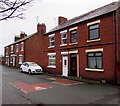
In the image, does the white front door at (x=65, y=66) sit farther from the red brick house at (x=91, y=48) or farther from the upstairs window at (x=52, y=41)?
the upstairs window at (x=52, y=41)

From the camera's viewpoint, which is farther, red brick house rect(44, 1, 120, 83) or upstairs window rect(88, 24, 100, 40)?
upstairs window rect(88, 24, 100, 40)

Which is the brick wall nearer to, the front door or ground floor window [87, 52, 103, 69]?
ground floor window [87, 52, 103, 69]

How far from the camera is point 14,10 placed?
15.9 ft

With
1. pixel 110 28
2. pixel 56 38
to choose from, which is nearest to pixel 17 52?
pixel 56 38

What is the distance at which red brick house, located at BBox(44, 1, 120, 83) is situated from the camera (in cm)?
1146

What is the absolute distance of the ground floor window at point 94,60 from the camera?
12637 mm

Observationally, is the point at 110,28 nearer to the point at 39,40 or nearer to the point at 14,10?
the point at 14,10

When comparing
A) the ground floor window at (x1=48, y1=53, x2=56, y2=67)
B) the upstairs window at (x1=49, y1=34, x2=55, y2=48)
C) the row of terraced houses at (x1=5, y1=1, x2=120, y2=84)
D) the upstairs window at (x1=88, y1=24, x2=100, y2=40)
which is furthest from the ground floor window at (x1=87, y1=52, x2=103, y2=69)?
the upstairs window at (x1=49, y1=34, x2=55, y2=48)

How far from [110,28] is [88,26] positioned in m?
2.63

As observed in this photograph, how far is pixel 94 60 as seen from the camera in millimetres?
13156

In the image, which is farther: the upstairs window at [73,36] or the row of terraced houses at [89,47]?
the upstairs window at [73,36]

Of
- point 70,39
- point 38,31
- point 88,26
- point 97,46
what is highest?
point 38,31

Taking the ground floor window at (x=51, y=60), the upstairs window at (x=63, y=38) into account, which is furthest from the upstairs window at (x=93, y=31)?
the ground floor window at (x=51, y=60)

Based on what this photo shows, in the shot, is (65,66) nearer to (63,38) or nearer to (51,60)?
(51,60)
